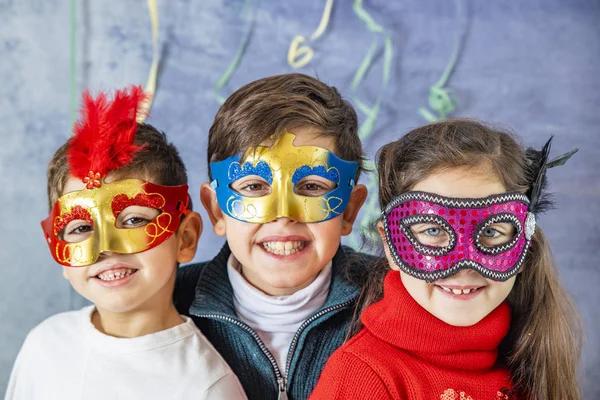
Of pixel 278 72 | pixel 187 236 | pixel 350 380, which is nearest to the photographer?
pixel 350 380

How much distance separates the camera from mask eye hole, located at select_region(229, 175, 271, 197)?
2010mm

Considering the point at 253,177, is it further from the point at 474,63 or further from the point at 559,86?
the point at 559,86

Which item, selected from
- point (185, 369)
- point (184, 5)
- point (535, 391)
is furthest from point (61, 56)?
point (535, 391)

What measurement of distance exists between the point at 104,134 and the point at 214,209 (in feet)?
1.26

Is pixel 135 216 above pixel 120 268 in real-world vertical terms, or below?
above

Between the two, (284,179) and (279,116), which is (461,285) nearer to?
(284,179)

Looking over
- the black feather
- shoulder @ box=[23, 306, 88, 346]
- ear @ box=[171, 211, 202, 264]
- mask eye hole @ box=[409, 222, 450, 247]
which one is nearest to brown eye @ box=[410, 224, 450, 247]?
mask eye hole @ box=[409, 222, 450, 247]

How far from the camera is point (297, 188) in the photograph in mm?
2025

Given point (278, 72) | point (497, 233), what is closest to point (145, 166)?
point (497, 233)

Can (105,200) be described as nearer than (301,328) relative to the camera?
Yes

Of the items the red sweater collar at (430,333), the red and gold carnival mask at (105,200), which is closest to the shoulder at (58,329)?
the red and gold carnival mask at (105,200)

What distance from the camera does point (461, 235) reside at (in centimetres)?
172

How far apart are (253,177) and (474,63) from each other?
6.63 feet

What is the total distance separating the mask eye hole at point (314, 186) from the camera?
79.4 inches
